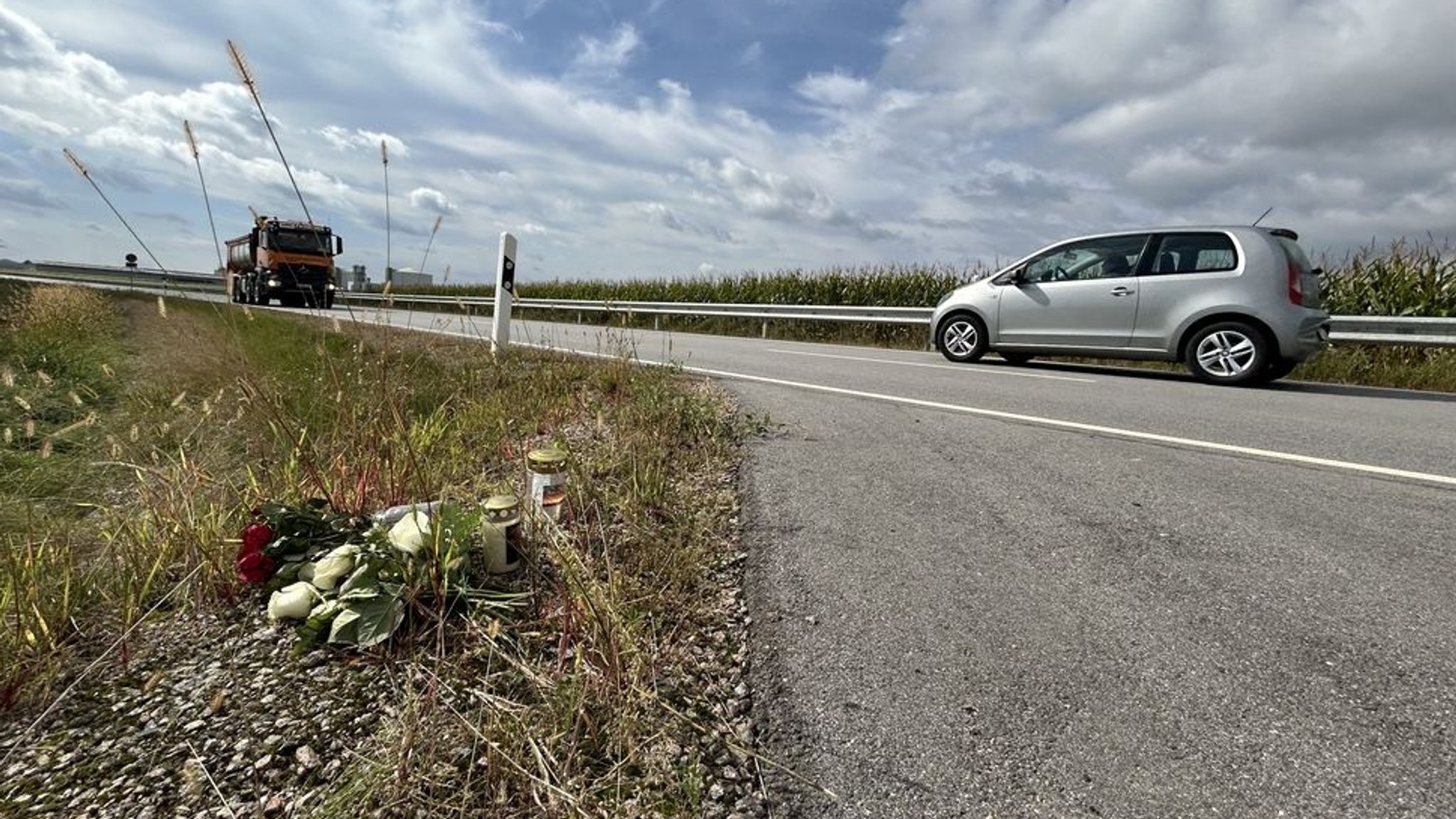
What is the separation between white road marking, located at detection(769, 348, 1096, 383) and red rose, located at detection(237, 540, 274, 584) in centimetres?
698

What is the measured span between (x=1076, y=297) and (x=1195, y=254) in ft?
3.97

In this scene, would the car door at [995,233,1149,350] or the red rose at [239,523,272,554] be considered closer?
the red rose at [239,523,272,554]

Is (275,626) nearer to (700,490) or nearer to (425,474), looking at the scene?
(425,474)

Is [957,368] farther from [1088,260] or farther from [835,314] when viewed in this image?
[835,314]

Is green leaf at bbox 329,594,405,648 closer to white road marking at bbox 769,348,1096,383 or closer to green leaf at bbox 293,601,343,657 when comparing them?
green leaf at bbox 293,601,343,657

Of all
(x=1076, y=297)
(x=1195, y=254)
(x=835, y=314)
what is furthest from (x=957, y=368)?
(x=835, y=314)

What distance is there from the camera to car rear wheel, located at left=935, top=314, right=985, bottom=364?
346 inches

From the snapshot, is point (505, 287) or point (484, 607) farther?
point (505, 287)

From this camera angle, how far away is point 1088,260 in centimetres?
775

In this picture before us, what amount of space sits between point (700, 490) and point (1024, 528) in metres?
1.39

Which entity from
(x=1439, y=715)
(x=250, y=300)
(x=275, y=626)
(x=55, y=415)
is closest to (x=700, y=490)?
(x=275, y=626)

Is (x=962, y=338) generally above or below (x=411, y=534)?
above

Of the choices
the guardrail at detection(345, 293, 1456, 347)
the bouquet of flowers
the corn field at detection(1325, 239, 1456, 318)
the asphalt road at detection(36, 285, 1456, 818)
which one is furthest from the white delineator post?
the corn field at detection(1325, 239, 1456, 318)

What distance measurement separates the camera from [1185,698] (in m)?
1.61
